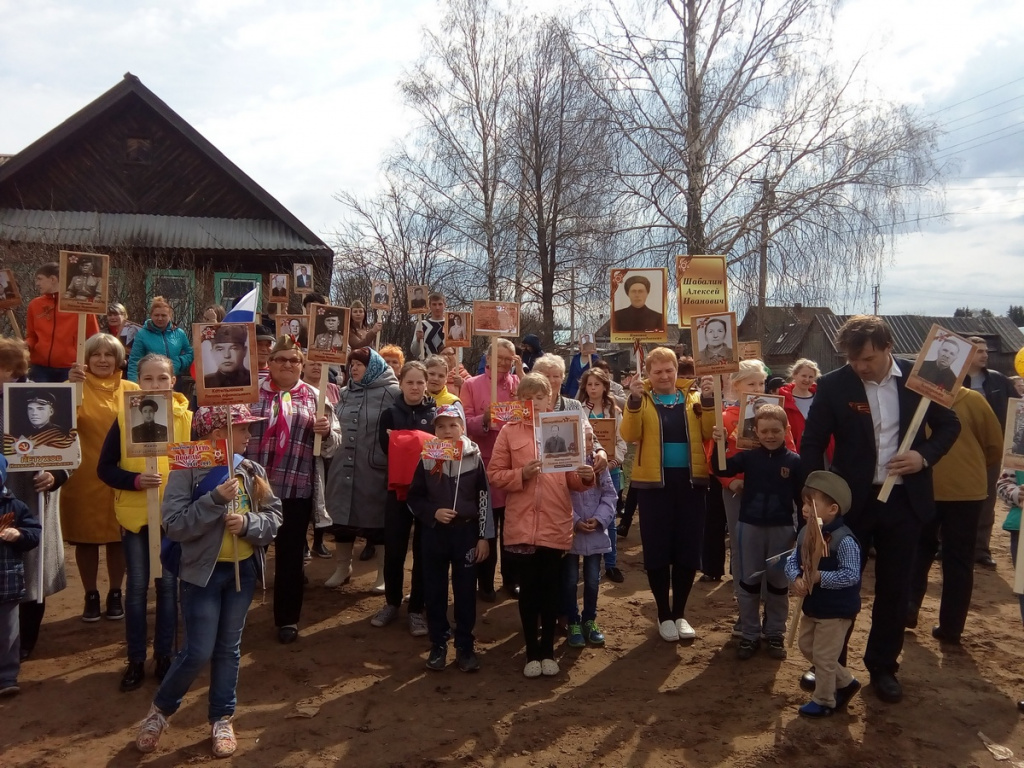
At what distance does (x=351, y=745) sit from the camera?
3.95m

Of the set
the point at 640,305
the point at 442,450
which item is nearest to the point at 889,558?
the point at 442,450

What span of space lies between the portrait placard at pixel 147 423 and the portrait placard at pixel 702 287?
142 inches

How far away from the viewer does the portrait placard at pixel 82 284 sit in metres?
5.64

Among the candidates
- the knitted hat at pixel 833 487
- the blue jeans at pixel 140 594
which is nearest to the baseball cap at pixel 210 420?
the blue jeans at pixel 140 594

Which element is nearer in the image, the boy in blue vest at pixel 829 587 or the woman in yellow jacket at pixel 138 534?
the boy in blue vest at pixel 829 587

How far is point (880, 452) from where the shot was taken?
435 centimetres

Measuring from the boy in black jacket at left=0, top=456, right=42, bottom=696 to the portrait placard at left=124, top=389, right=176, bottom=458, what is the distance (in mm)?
722

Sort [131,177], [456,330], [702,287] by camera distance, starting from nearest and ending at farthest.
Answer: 1. [702,287]
2. [456,330]
3. [131,177]

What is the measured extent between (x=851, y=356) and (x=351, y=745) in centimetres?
344

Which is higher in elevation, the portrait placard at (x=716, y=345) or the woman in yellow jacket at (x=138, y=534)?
the portrait placard at (x=716, y=345)

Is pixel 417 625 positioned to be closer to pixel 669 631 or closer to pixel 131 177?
pixel 669 631

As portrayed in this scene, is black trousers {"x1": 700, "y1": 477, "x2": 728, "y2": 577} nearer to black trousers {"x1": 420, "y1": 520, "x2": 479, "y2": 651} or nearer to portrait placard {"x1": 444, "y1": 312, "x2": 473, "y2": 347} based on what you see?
black trousers {"x1": 420, "y1": 520, "x2": 479, "y2": 651}

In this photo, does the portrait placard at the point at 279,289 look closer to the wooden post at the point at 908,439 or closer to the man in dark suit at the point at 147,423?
the man in dark suit at the point at 147,423

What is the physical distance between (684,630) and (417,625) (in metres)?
1.90
